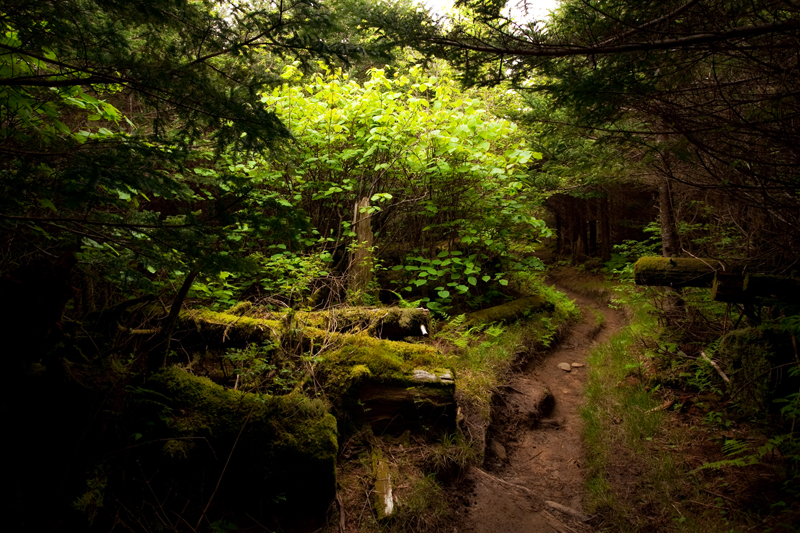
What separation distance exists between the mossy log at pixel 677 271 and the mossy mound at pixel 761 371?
30.0 inches

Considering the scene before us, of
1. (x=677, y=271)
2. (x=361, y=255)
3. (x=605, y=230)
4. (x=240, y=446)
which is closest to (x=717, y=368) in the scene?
(x=677, y=271)

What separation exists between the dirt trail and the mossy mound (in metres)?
1.87

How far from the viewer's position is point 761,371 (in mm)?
3908

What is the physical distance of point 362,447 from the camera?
147 inches

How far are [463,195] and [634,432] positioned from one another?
218 inches

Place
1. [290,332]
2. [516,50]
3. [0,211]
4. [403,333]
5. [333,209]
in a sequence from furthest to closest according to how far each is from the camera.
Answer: [333,209], [403,333], [290,332], [516,50], [0,211]

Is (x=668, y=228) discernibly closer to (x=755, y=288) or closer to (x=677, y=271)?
(x=677, y=271)

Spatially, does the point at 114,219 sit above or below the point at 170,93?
below

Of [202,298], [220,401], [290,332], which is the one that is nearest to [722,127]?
[290,332]

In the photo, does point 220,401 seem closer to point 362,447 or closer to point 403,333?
point 362,447

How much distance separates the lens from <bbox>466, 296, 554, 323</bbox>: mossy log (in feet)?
26.0

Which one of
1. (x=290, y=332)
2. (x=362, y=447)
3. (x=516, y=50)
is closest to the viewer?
(x=516, y=50)

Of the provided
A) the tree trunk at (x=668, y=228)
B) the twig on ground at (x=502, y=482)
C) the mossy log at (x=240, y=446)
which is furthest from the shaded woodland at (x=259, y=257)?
the tree trunk at (x=668, y=228)

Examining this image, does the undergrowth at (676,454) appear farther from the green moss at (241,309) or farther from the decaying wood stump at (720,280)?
the green moss at (241,309)
